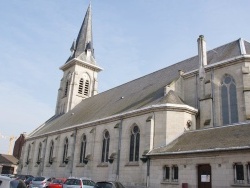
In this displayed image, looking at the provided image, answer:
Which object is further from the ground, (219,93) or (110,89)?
(110,89)

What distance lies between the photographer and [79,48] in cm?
4759

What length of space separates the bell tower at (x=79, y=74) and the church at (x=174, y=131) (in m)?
9.56

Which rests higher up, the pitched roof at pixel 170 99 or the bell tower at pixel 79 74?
the bell tower at pixel 79 74

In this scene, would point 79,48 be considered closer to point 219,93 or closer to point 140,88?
point 140,88

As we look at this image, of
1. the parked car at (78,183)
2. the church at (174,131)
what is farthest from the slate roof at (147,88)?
the parked car at (78,183)

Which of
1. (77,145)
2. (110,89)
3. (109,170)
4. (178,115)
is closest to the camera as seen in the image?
(178,115)

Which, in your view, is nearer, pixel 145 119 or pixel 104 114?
pixel 145 119

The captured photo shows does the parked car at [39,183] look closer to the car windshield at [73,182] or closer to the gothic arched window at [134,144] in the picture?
the car windshield at [73,182]

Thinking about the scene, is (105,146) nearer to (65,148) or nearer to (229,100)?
(65,148)

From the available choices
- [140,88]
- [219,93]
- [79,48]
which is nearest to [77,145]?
[140,88]

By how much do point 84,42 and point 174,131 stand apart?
3191 cm

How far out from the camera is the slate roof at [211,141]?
51.9 ft

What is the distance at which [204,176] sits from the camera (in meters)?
16.5

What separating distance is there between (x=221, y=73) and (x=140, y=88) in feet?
33.9
